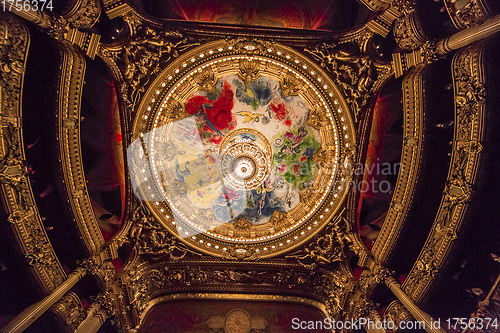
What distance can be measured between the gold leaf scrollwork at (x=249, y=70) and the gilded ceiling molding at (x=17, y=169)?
5.99 meters

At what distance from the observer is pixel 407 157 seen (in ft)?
24.5

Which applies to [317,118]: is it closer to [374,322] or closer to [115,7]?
[374,322]

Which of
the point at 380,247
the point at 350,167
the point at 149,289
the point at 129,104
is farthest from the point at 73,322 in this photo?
the point at 350,167

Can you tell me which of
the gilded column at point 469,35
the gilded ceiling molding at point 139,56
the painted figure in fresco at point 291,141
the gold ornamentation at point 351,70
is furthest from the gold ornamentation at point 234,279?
the gilded column at point 469,35

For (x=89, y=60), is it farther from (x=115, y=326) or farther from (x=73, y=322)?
(x=115, y=326)

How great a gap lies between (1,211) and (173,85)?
605cm

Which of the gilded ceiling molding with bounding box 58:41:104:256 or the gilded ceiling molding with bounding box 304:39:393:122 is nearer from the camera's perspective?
the gilded ceiling molding with bounding box 58:41:104:256

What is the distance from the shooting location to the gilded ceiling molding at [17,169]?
5.48 metres

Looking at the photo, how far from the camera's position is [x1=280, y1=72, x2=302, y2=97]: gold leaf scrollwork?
29.3 ft

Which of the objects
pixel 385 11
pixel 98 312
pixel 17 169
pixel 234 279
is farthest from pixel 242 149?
pixel 98 312

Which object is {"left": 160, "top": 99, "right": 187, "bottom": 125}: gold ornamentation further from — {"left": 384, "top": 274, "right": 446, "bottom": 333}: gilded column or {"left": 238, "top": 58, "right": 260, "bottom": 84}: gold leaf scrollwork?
{"left": 384, "top": 274, "right": 446, "bottom": 333}: gilded column

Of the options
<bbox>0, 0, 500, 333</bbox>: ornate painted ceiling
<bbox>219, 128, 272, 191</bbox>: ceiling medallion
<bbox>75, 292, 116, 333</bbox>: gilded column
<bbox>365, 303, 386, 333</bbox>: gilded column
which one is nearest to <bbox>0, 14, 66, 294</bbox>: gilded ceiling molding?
<bbox>0, 0, 500, 333</bbox>: ornate painted ceiling

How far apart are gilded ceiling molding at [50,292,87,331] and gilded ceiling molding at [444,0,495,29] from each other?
40.8 ft

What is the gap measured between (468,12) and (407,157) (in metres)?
3.84
